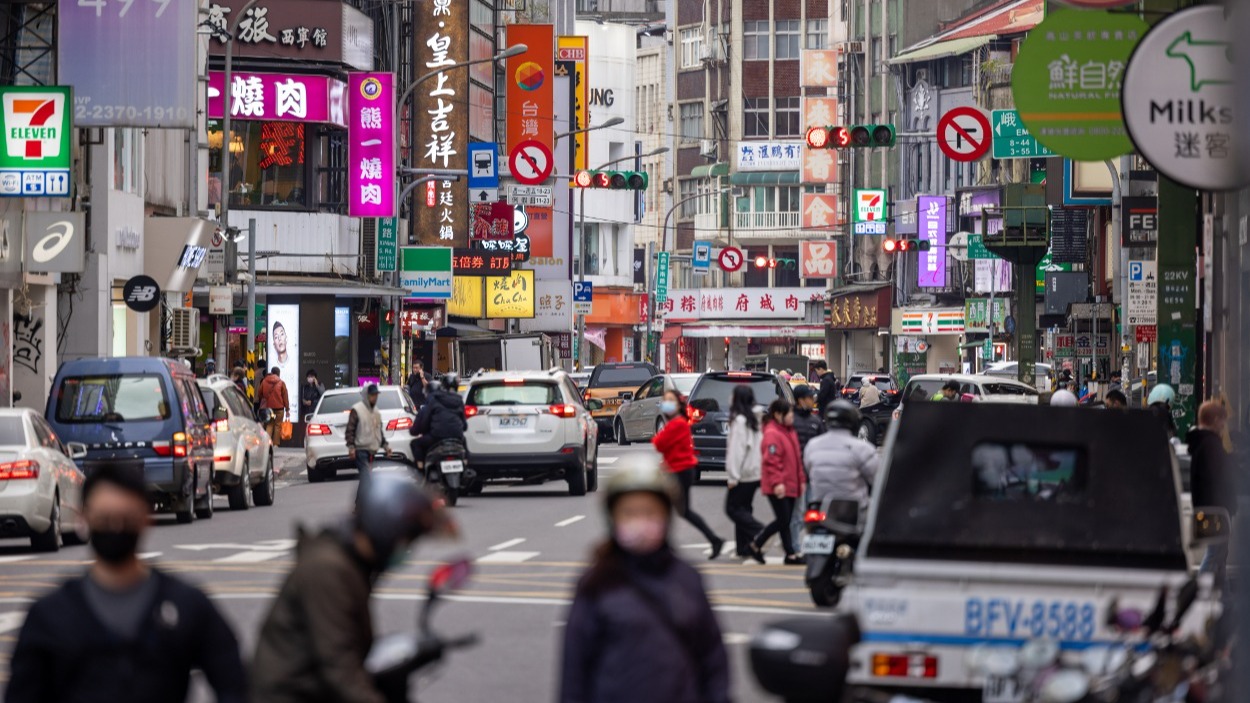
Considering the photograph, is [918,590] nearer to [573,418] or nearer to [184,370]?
[184,370]

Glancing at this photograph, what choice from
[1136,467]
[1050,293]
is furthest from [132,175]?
[1136,467]

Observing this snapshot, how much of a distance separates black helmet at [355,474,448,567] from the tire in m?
25.6

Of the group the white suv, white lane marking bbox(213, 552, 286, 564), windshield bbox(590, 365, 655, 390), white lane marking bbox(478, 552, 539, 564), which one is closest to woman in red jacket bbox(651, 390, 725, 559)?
white lane marking bbox(478, 552, 539, 564)

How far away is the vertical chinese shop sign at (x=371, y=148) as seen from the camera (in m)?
57.3

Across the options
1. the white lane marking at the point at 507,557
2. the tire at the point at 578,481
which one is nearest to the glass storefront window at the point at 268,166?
the tire at the point at 578,481

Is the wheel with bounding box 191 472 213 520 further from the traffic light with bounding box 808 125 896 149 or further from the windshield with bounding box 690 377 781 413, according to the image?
the traffic light with bounding box 808 125 896 149

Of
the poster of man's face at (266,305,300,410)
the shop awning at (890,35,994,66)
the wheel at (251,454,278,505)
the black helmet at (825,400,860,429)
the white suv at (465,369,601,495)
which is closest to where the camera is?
the black helmet at (825,400,860,429)

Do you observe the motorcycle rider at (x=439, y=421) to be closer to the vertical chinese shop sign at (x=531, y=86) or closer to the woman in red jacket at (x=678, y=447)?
the woman in red jacket at (x=678, y=447)

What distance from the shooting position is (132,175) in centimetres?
4566

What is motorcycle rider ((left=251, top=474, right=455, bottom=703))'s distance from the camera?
259 inches

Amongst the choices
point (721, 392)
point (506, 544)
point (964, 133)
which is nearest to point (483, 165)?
point (721, 392)

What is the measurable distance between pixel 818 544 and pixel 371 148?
4198 cm

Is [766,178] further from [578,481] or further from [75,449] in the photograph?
[75,449]

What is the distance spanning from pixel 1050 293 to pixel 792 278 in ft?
185
